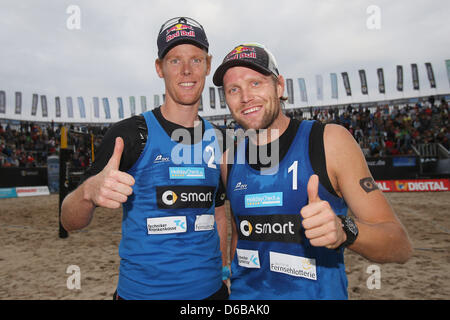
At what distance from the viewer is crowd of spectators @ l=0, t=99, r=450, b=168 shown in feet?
68.3

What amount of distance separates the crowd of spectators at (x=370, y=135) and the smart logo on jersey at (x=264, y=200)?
20.1m

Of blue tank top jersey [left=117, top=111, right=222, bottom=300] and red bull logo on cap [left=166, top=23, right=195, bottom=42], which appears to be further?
red bull logo on cap [left=166, top=23, right=195, bottom=42]

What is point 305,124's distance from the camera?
7.92ft

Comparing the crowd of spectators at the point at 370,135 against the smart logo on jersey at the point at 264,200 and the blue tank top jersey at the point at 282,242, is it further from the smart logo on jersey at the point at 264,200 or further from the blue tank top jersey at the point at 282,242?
the smart logo on jersey at the point at 264,200

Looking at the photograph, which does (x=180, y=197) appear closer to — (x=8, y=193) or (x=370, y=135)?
(x=8, y=193)

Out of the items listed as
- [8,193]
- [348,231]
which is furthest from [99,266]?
[8,193]

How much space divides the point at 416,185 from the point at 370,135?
30.8ft

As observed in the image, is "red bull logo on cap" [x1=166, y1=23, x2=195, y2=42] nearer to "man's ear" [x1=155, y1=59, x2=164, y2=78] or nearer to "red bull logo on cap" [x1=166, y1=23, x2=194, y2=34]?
"red bull logo on cap" [x1=166, y1=23, x2=194, y2=34]

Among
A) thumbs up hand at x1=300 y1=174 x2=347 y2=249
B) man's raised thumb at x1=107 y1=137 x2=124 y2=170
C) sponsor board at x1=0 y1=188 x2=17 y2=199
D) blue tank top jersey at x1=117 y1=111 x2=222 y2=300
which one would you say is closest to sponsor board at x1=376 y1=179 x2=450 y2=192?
blue tank top jersey at x1=117 y1=111 x2=222 y2=300

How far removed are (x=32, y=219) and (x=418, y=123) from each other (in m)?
28.0

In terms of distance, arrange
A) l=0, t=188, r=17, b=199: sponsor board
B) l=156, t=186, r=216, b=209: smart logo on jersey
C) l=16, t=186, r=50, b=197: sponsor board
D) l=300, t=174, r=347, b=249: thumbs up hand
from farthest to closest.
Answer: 1. l=16, t=186, r=50, b=197: sponsor board
2. l=0, t=188, r=17, b=199: sponsor board
3. l=156, t=186, r=216, b=209: smart logo on jersey
4. l=300, t=174, r=347, b=249: thumbs up hand

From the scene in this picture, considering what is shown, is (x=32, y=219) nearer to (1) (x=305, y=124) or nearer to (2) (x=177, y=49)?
(2) (x=177, y=49)

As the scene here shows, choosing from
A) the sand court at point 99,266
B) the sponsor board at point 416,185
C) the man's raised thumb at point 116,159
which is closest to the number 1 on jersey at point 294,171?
the man's raised thumb at point 116,159
